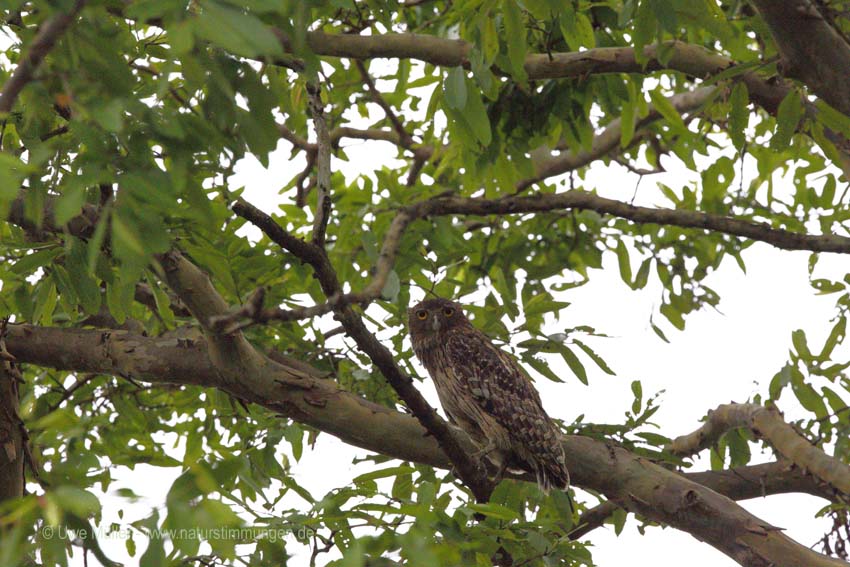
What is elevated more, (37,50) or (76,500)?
(37,50)

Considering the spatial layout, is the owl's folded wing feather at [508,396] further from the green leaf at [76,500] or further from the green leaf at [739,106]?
the green leaf at [76,500]

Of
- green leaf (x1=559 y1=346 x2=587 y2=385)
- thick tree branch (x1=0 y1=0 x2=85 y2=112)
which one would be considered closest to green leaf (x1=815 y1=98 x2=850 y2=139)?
green leaf (x1=559 y1=346 x2=587 y2=385)

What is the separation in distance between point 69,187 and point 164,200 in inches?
6.4

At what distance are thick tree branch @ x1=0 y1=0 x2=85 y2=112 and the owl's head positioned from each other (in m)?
3.83

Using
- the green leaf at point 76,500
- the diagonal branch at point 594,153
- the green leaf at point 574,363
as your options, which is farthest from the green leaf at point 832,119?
the diagonal branch at point 594,153

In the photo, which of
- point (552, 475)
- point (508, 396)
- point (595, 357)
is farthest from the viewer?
point (508, 396)

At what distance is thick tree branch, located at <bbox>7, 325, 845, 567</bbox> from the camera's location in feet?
11.6

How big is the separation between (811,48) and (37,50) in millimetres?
2249

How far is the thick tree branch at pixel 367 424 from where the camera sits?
11.6 ft

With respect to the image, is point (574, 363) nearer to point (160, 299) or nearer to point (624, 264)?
point (160, 299)

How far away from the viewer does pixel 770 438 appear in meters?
3.99

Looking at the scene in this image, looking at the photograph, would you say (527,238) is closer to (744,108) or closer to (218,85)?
(744,108)

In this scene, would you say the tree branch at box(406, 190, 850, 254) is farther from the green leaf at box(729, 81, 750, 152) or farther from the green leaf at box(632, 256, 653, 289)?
the green leaf at box(632, 256, 653, 289)

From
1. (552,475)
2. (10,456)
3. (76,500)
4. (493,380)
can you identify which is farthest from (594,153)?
(76,500)
